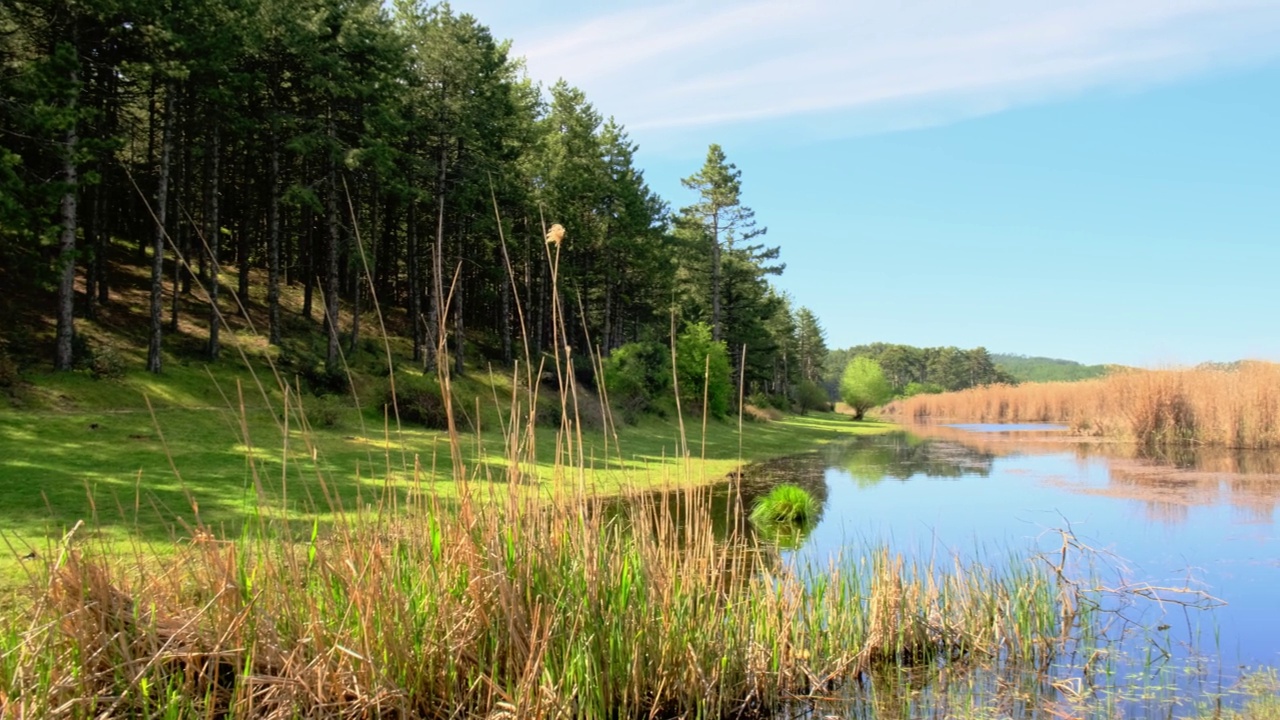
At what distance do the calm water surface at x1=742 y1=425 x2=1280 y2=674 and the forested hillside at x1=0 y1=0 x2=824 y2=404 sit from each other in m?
4.94

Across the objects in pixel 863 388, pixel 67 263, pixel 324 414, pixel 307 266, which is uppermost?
pixel 307 266

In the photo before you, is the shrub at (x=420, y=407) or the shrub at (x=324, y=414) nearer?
the shrub at (x=324, y=414)

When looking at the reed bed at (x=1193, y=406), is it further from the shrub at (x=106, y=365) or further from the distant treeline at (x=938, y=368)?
the distant treeline at (x=938, y=368)

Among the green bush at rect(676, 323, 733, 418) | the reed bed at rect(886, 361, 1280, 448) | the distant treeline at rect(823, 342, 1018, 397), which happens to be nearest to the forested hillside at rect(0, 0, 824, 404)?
Result: the green bush at rect(676, 323, 733, 418)

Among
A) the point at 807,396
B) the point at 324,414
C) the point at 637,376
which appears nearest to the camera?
the point at 324,414

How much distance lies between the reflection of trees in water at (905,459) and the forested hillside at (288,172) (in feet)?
17.0

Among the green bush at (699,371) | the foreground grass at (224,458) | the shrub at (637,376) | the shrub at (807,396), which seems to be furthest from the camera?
the shrub at (807,396)

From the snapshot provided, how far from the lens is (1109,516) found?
10398 mm

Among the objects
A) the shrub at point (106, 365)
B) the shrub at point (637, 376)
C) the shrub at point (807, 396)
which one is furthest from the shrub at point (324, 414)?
the shrub at point (807, 396)

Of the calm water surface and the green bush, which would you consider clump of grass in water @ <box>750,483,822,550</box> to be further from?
the green bush

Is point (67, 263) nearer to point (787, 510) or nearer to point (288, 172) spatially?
point (288, 172)

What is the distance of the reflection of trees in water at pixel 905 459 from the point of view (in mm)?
16547

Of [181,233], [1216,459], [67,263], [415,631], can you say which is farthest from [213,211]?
[1216,459]

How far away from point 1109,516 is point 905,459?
32.8 ft
